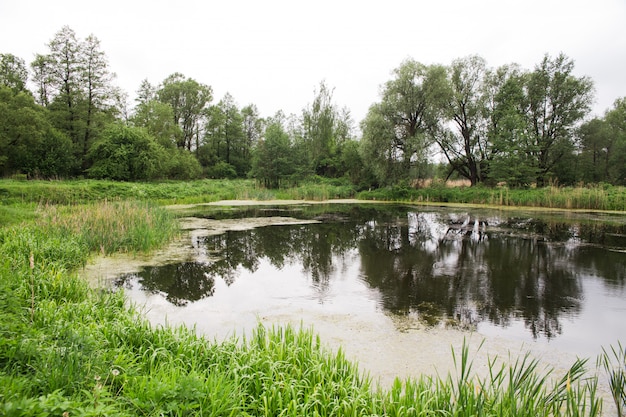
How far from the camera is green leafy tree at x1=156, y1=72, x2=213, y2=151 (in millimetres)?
47625

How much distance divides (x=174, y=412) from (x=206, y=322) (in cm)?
264

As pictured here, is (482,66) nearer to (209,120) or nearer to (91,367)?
(91,367)

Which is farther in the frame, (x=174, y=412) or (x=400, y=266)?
(x=400, y=266)

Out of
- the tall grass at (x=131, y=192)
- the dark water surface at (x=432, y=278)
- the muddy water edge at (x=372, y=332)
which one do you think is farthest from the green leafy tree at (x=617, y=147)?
the muddy water edge at (x=372, y=332)

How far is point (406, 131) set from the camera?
2844 cm

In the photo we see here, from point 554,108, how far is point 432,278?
1093 inches

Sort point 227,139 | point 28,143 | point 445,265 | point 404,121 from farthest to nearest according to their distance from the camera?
1. point 227,139
2. point 404,121
3. point 28,143
4. point 445,265

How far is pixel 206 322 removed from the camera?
4.94m

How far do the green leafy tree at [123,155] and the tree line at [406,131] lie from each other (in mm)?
91

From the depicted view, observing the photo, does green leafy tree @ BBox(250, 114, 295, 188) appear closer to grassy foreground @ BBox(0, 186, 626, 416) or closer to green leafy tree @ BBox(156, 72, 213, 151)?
green leafy tree @ BBox(156, 72, 213, 151)

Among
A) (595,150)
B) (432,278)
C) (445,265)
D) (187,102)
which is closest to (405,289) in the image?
(432,278)

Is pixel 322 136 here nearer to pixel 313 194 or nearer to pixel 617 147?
pixel 313 194

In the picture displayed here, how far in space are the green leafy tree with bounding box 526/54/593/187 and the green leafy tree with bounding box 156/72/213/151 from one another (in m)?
39.4

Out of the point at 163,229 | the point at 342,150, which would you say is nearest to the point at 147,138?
the point at 342,150
